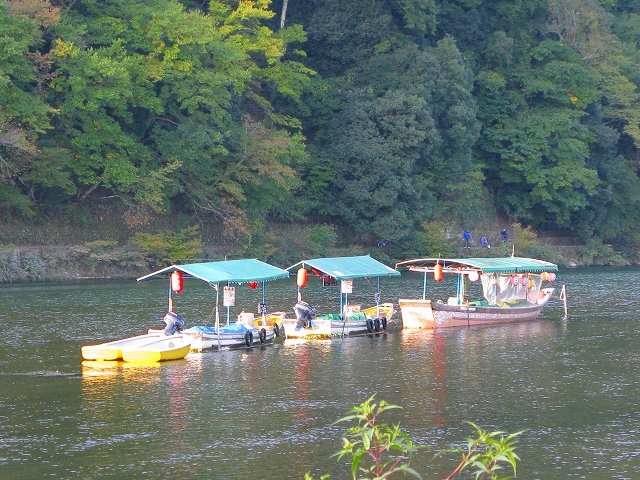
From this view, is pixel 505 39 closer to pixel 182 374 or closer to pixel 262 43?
pixel 262 43

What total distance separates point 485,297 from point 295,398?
19051 mm

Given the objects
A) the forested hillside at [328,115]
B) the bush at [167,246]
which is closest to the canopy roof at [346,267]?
the bush at [167,246]

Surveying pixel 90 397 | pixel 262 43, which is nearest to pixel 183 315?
pixel 90 397

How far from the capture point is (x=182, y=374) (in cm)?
2889

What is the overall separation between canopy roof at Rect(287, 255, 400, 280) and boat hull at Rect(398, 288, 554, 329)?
5.65 ft

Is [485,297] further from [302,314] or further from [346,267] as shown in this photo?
[302,314]

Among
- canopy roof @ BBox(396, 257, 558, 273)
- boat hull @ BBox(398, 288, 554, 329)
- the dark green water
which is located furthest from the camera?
canopy roof @ BBox(396, 257, 558, 273)

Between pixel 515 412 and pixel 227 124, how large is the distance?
38431mm

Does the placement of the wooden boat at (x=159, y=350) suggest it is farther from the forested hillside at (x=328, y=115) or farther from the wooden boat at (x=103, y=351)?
the forested hillside at (x=328, y=115)

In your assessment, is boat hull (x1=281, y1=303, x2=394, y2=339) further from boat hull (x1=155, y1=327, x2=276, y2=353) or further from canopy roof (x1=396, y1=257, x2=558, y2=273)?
canopy roof (x1=396, y1=257, x2=558, y2=273)

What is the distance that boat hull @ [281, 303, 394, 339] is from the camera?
36531 mm

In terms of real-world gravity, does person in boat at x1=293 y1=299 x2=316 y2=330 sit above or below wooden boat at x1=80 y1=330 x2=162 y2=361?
above

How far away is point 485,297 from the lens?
43156 mm

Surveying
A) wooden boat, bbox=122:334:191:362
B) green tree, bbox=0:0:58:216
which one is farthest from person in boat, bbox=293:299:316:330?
green tree, bbox=0:0:58:216
